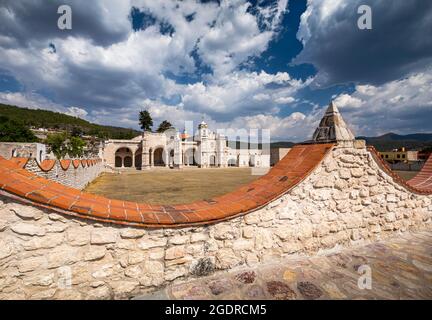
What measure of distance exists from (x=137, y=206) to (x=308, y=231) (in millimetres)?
2478

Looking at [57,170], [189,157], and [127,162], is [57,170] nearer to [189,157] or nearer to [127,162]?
[189,157]

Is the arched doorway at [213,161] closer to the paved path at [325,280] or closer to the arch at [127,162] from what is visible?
the arch at [127,162]

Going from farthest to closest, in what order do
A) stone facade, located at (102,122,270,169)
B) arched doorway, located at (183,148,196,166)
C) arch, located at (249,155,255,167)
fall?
1. arch, located at (249,155,255,167)
2. arched doorway, located at (183,148,196,166)
3. stone facade, located at (102,122,270,169)

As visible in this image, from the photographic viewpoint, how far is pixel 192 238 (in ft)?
8.21

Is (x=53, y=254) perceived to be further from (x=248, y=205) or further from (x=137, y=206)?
(x=248, y=205)

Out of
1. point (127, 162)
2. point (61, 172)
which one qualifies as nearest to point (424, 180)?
point (61, 172)

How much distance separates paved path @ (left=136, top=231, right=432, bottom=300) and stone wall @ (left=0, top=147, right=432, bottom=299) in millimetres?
145

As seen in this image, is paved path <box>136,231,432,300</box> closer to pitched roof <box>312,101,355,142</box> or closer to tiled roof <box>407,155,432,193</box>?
pitched roof <box>312,101,355,142</box>

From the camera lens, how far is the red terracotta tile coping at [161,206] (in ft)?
6.41

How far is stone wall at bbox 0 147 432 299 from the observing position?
1895 mm

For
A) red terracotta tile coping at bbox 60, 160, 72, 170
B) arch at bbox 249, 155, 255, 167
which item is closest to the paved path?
red terracotta tile coping at bbox 60, 160, 72, 170

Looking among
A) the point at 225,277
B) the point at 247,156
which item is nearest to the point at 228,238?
the point at 225,277

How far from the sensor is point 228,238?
2707mm
